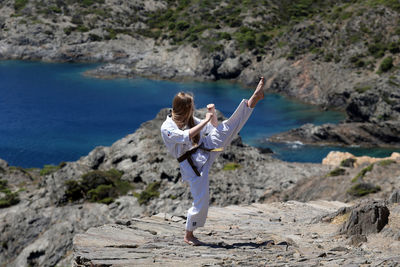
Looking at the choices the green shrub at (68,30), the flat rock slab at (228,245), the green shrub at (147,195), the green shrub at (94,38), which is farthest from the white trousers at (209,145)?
the green shrub at (68,30)

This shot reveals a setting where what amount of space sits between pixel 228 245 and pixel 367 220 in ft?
7.98

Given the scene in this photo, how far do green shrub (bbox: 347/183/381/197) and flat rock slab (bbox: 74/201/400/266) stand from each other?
7.88 meters

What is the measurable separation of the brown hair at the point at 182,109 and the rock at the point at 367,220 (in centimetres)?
313

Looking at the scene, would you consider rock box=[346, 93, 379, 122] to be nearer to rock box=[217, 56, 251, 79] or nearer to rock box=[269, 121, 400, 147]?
rock box=[269, 121, 400, 147]

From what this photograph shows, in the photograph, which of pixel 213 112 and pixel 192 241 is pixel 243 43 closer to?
pixel 213 112

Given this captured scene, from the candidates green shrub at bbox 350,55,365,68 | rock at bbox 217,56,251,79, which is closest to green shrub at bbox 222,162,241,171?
green shrub at bbox 350,55,365,68

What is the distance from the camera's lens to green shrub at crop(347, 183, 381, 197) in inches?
717

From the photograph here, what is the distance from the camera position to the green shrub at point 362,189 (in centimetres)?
1820

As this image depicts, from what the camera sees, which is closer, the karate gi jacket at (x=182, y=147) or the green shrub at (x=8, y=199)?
the karate gi jacket at (x=182, y=147)

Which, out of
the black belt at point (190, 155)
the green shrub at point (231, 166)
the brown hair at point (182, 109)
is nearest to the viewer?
the brown hair at point (182, 109)

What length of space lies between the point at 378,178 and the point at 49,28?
105 metres

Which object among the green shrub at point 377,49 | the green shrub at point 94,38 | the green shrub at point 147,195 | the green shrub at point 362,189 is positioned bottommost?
the green shrub at point 94,38

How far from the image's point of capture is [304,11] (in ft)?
351

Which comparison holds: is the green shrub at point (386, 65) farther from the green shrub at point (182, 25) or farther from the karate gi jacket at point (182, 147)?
the karate gi jacket at point (182, 147)
